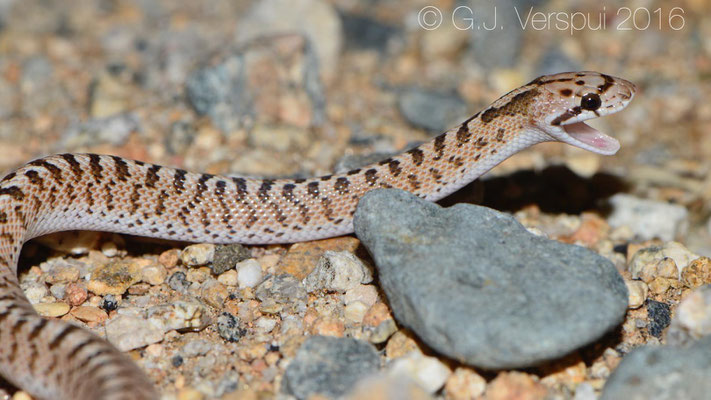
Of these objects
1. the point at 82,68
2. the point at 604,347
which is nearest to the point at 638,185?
the point at 604,347

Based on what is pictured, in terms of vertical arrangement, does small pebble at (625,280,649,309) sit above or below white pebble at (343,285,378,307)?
below

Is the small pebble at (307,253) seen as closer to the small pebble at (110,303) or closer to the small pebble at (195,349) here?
the small pebble at (195,349)

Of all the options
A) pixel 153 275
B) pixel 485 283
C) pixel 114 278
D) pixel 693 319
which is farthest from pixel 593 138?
pixel 114 278

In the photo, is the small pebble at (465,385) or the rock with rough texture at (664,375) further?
the small pebble at (465,385)

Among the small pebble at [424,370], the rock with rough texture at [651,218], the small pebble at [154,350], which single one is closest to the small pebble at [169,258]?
the small pebble at [154,350]

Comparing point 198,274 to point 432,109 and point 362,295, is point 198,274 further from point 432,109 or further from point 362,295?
point 432,109

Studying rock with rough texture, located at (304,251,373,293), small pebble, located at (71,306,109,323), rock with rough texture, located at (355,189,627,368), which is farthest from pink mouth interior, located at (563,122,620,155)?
small pebble, located at (71,306,109,323)

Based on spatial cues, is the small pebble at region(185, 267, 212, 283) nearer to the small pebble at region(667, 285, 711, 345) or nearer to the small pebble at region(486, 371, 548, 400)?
the small pebble at region(486, 371, 548, 400)
